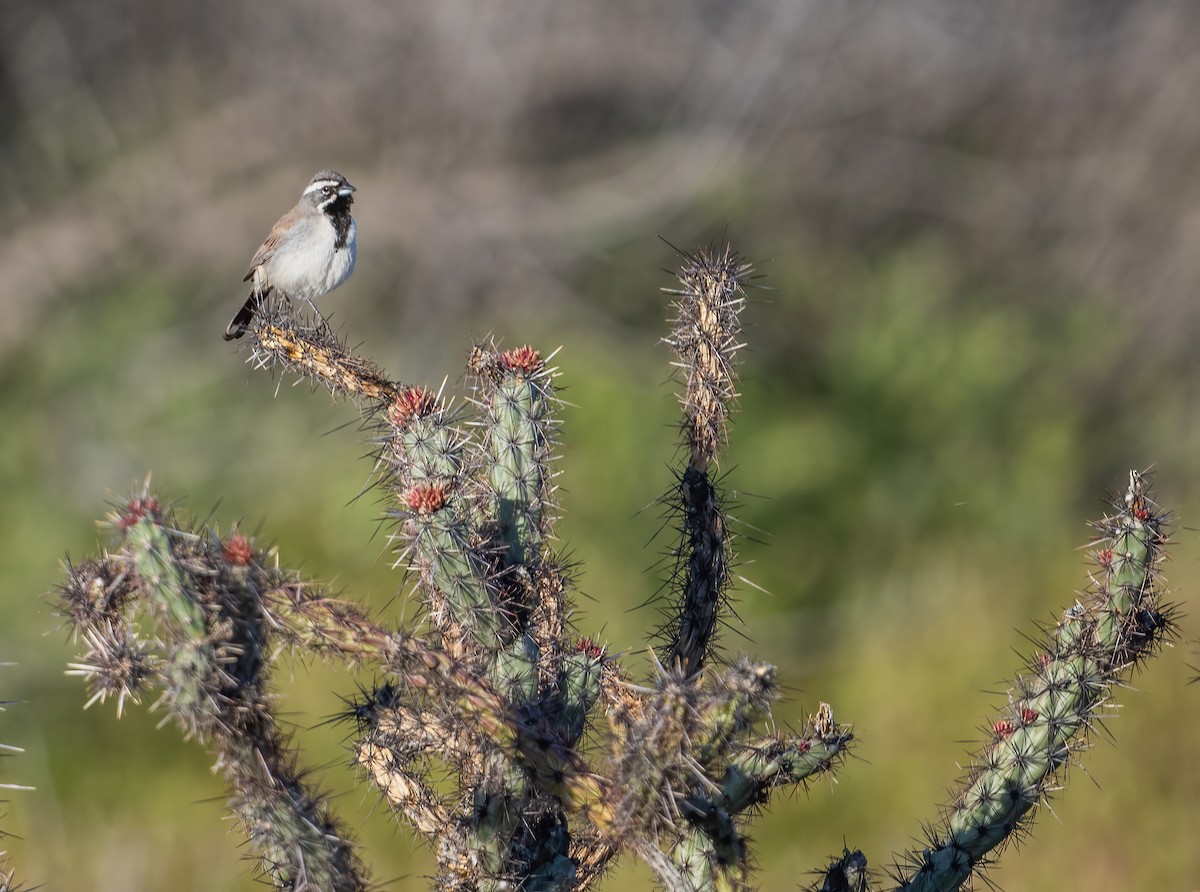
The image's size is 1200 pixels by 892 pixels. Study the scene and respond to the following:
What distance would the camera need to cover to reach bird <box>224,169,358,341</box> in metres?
6.01

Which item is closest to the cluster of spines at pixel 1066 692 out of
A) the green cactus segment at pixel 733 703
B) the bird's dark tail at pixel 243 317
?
the green cactus segment at pixel 733 703

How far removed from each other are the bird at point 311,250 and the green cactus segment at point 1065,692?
352 cm

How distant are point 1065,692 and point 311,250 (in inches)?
147

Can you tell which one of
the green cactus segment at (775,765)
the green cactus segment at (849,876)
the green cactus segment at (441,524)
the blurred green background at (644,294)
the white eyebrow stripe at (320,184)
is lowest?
the green cactus segment at (849,876)

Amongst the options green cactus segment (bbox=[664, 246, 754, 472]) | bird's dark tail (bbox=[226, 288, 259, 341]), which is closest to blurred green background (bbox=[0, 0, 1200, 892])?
Answer: bird's dark tail (bbox=[226, 288, 259, 341])

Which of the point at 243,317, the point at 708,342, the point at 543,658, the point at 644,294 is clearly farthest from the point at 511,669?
the point at 644,294

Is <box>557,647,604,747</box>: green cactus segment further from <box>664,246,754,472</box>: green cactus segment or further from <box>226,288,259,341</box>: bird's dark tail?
<box>226,288,259,341</box>: bird's dark tail

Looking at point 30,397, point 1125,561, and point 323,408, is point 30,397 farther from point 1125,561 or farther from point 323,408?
point 1125,561

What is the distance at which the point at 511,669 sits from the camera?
3416mm

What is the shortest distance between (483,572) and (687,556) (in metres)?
0.92

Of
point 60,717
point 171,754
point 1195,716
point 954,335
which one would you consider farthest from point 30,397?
point 1195,716

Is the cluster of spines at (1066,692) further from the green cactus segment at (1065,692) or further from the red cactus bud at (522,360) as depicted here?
the red cactus bud at (522,360)

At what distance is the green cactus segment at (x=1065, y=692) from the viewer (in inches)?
139

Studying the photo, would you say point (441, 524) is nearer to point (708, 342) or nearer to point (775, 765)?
point (775, 765)
